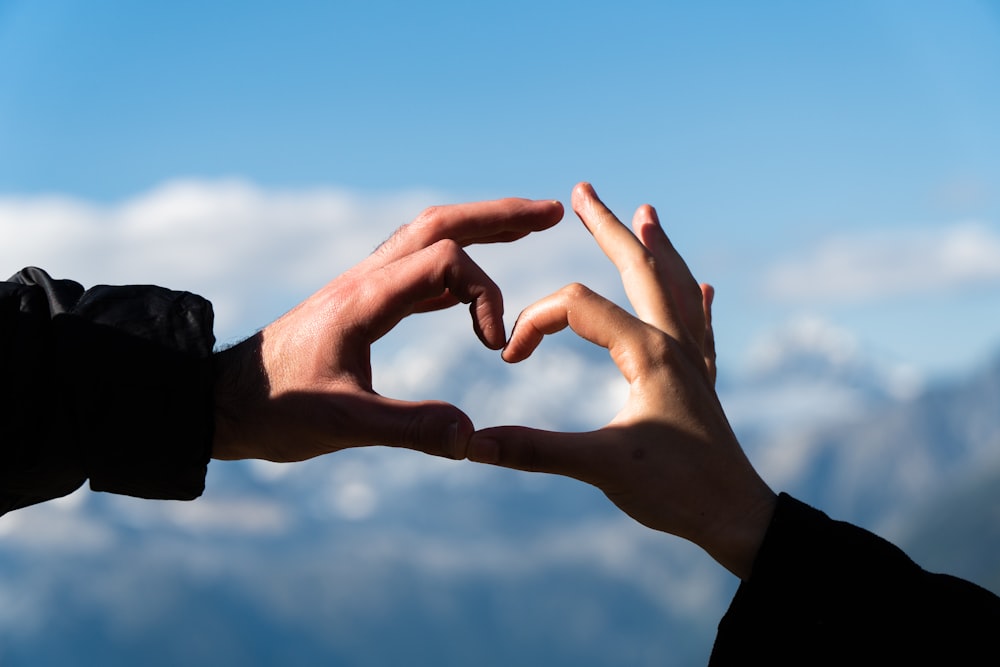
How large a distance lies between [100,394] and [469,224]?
127 centimetres

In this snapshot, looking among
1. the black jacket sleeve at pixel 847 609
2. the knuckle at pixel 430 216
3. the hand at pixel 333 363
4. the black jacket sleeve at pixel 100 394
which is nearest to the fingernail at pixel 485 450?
the hand at pixel 333 363

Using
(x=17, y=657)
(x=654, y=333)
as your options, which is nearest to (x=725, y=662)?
(x=654, y=333)

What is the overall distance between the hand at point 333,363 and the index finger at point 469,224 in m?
0.27

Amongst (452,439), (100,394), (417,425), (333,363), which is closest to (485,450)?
(452,439)

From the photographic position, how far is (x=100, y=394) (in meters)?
2.72

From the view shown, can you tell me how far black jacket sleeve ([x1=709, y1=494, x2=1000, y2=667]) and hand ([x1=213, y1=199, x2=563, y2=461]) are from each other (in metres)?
0.95

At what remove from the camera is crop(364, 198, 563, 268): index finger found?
3.19 meters

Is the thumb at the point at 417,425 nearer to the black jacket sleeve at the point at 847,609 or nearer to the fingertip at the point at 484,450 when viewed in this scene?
the fingertip at the point at 484,450

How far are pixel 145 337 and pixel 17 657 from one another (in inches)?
8650

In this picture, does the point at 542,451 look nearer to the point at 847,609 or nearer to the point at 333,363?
the point at 333,363

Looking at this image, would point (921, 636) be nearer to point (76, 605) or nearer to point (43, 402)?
point (43, 402)

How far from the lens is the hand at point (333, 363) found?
2.75m

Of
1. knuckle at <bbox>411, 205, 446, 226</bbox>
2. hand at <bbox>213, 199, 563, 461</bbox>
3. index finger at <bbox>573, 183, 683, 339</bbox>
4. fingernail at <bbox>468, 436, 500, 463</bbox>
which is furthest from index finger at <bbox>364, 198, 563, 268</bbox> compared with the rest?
fingernail at <bbox>468, 436, 500, 463</bbox>

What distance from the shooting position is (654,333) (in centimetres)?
266
